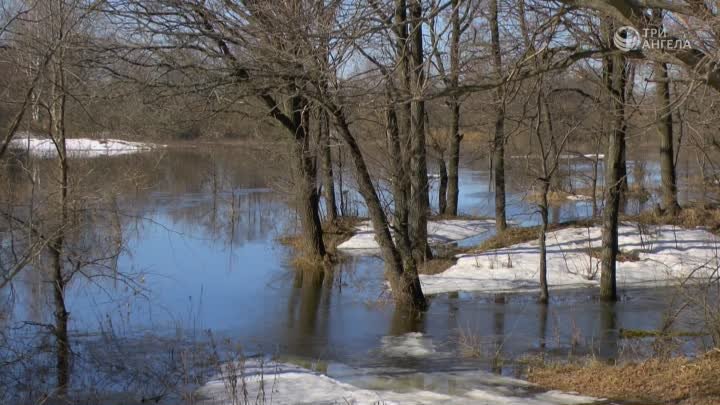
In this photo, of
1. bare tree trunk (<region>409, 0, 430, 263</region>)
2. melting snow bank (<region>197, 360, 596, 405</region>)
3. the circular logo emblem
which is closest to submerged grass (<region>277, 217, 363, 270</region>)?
bare tree trunk (<region>409, 0, 430, 263</region>)

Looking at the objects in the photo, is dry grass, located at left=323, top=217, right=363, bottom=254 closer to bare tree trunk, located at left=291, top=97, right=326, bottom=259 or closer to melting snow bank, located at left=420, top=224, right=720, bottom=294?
bare tree trunk, located at left=291, top=97, right=326, bottom=259

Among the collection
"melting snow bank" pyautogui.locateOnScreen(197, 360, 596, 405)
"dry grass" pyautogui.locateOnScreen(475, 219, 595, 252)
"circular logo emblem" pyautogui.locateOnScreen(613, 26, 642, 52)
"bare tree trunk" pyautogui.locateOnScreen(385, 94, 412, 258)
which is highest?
"circular logo emblem" pyautogui.locateOnScreen(613, 26, 642, 52)

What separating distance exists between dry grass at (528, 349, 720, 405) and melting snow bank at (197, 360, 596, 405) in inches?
12.7

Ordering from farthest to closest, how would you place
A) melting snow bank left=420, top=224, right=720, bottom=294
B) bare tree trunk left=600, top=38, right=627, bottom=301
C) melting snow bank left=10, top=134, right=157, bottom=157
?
melting snow bank left=420, top=224, right=720, bottom=294 < bare tree trunk left=600, top=38, right=627, bottom=301 < melting snow bank left=10, top=134, right=157, bottom=157

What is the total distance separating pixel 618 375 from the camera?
8.68 m

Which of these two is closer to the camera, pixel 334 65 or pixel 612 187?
pixel 334 65

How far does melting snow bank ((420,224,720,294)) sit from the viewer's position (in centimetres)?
1589

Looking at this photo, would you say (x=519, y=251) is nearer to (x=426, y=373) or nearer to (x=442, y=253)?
(x=442, y=253)

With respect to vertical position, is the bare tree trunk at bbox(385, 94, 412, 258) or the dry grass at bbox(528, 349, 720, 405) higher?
the bare tree trunk at bbox(385, 94, 412, 258)

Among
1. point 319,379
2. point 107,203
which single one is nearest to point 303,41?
point 319,379

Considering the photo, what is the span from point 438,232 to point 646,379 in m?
14.1

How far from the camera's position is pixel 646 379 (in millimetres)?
8477

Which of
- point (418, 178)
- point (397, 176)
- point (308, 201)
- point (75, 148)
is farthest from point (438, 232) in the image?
point (75, 148)

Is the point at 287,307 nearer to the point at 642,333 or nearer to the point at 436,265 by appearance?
the point at 436,265
